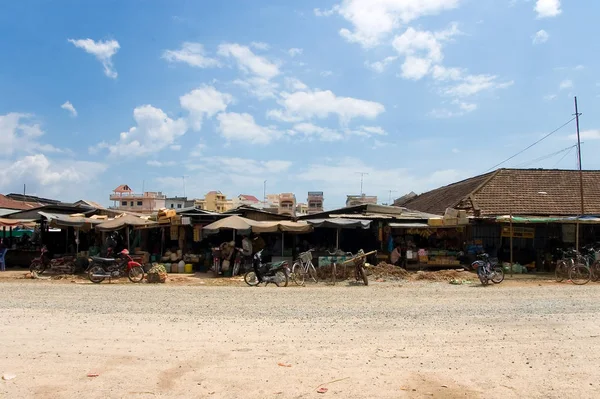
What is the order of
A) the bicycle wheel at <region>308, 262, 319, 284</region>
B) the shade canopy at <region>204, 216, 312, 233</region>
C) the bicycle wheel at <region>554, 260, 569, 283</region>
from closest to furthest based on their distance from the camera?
the bicycle wheel at <region>554, 260, 569, 283</region>, the bicycle wheel at <region>308, 262, 319, 284</region>, the shade canopy at <region>204, 216, 312, 233</region>

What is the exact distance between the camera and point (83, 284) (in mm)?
16453

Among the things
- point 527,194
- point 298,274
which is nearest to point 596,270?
A: point 527,194

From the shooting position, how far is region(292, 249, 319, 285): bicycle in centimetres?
1613

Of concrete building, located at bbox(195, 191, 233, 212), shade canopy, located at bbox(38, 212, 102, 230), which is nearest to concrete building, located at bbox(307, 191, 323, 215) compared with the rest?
concrete building, located at bbox(195, 191, 233, 212)

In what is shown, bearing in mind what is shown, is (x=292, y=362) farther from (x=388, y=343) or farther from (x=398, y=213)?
(x=398, y=213)

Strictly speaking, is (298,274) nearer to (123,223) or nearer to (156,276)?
(156,276)

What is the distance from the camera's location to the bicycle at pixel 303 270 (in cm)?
1613

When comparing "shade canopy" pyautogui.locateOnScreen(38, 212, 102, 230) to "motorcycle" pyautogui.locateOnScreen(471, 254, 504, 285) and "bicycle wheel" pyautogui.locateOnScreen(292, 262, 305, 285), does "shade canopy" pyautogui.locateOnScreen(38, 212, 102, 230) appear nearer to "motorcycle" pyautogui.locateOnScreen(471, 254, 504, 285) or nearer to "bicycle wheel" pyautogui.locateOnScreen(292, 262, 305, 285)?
"bicycle wheel" pyautogui.locateOnScreen(292, 262, 305, 285)

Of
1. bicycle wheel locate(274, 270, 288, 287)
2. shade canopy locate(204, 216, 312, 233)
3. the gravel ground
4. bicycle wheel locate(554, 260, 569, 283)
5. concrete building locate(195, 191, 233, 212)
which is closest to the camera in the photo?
the gravel ground

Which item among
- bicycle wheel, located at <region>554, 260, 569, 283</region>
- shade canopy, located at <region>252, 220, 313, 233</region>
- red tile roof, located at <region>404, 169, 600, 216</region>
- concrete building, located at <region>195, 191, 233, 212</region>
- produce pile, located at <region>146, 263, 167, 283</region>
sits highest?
concrete building, located at <region>195, 191, 233, 212</region>

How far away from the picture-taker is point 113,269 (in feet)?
56.7

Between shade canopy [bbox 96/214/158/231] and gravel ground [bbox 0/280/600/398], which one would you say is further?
shade canopy [bbox 96/214/158/231]

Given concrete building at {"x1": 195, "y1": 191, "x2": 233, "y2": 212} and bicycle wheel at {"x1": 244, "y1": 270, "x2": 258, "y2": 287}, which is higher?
concrete building at {"x1": 195, "y1": 191, "x2": 233, "y2": 212}

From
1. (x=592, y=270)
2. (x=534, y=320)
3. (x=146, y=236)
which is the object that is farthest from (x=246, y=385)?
(x=146, y=236)
